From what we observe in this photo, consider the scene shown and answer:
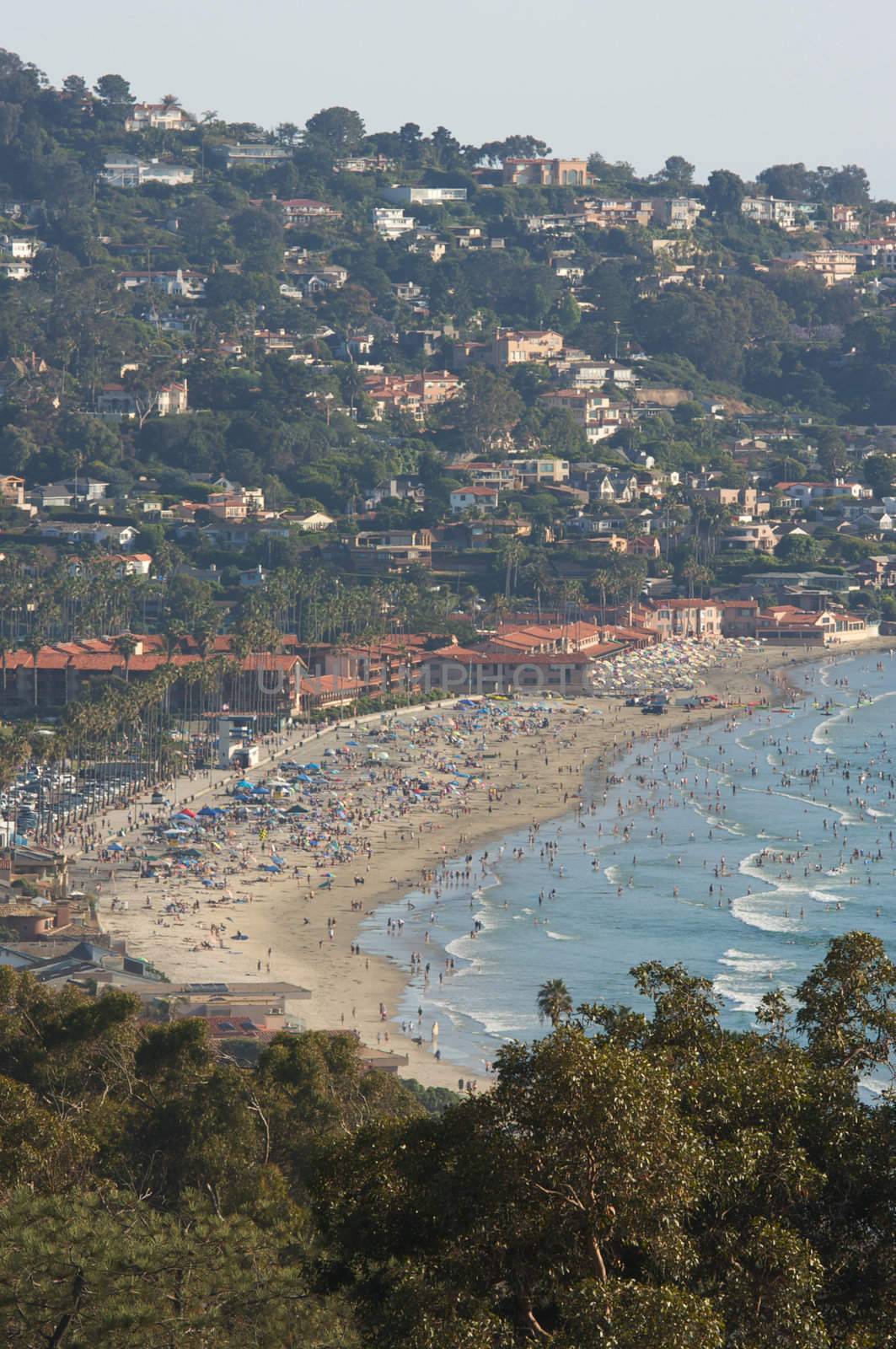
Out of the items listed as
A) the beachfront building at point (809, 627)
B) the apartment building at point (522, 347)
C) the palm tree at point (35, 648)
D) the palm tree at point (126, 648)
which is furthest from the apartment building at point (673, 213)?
the palm tree at point (126, 648)

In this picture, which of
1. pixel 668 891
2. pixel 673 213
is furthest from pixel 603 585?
pixel 673 213

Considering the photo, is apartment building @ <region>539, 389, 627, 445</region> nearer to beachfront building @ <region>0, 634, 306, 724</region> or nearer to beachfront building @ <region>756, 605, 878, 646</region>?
beachfront building @ <region>756, 605, 878, 646</region>

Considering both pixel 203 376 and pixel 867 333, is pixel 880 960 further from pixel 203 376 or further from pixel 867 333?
pixel 867 333

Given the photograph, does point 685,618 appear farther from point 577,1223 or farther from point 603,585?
point 577,1223

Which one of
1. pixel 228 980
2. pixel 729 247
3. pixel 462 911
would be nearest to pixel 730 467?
pixel 729 247

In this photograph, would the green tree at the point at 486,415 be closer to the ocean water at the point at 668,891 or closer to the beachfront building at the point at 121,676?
the beachfront building at the point at 121,676
